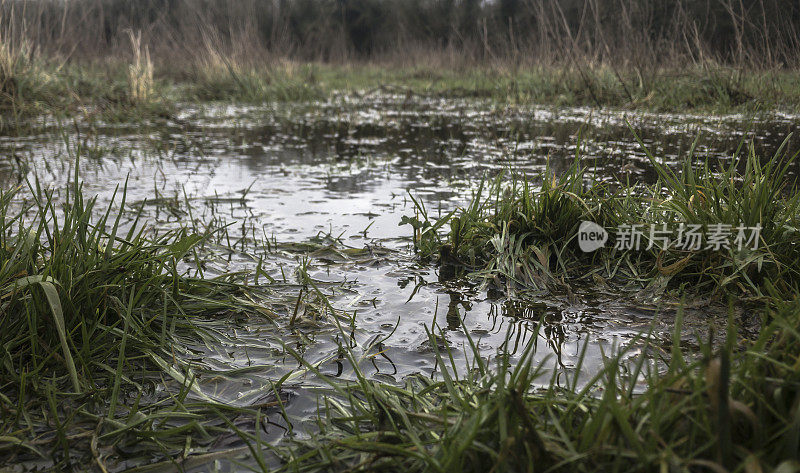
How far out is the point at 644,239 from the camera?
253cm

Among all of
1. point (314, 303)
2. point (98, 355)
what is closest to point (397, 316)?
point (314, 303)

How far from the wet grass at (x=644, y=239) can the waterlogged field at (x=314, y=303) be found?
8cm

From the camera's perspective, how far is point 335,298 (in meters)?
2.34

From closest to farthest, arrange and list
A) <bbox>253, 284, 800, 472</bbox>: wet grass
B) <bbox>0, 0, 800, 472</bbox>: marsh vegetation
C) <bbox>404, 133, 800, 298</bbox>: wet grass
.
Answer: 1. <bbox>253, 284, 800, 472</bbox>: wet grass
2. <bbox>0, 0, 800, 472</bbox>: marsh vegetation
3. <bbox>404, 133, 800, 298</bbox>: wet grass

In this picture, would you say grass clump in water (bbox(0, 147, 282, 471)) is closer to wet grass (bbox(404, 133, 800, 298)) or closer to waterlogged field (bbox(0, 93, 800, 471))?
waterlogged field (bbox(0, 93, 800, 471))

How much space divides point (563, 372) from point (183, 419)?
3.61 feet

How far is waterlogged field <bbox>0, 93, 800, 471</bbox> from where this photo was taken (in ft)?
4.75

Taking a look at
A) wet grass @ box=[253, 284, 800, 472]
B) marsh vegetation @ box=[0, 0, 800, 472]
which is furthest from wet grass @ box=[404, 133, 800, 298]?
wet grass @ box=[253, 284, 800, 472]

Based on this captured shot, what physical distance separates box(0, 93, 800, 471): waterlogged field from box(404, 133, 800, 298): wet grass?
82mm

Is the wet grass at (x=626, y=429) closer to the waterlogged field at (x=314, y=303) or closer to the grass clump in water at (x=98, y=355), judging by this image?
the waterlogged field at (x=314, y=303)

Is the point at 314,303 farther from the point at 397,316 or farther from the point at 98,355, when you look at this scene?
the point at 98,355

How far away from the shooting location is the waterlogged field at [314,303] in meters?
1.45

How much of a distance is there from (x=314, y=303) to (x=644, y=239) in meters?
1.47

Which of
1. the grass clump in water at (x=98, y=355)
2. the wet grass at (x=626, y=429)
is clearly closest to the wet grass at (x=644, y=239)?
the wet grass at (x=626, y=429)
